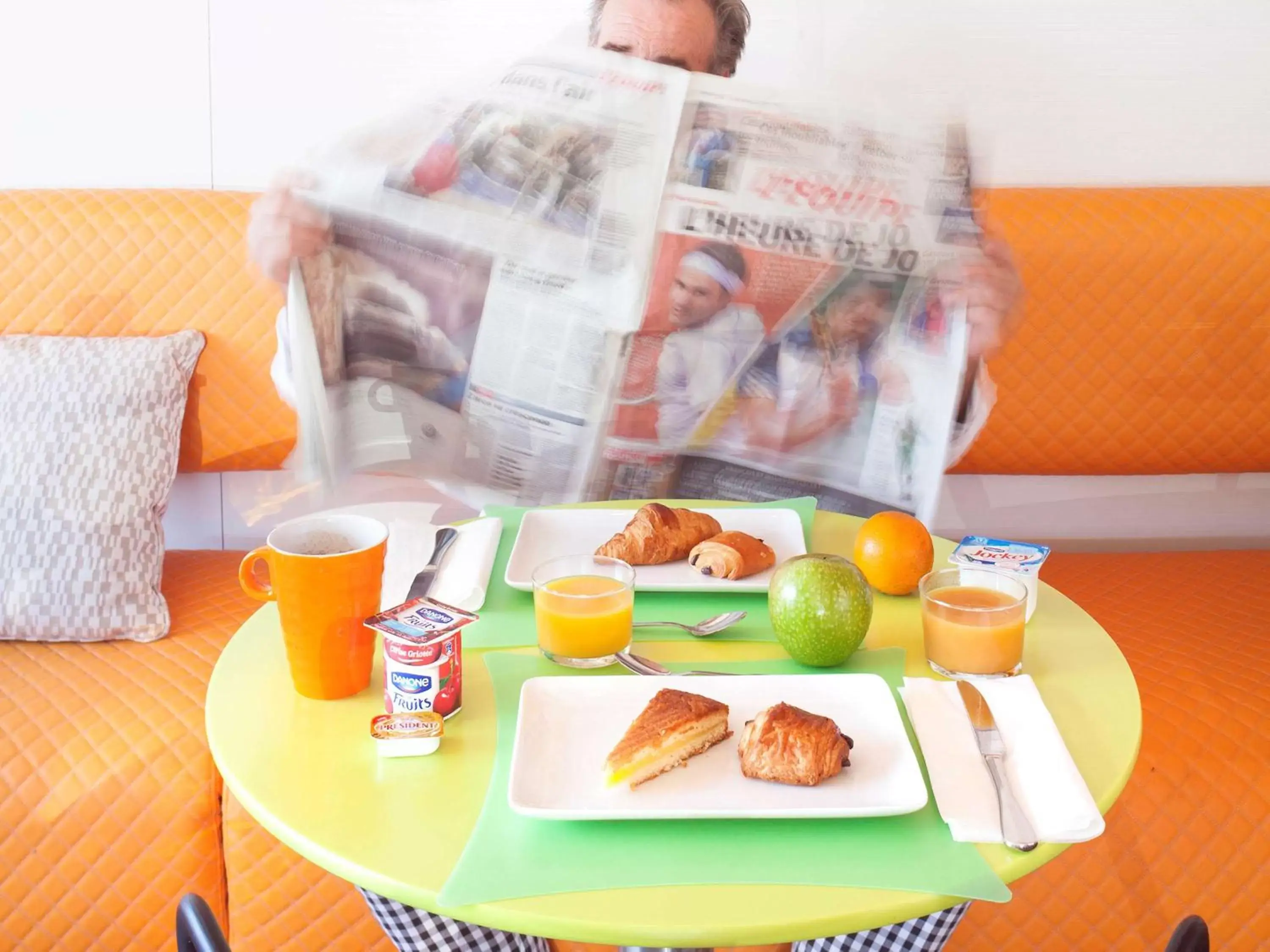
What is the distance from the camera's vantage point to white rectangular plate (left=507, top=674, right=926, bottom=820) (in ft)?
2.23

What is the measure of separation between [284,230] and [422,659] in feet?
2.80

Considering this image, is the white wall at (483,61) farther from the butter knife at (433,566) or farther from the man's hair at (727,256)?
the butter knife at (433,566)

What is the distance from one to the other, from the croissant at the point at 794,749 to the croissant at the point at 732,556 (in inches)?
11.5

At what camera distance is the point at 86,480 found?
1.45 metres

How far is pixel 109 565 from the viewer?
4.66ft

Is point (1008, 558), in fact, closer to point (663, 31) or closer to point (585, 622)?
point (585, 622)

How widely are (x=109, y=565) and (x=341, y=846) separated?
2.96ft

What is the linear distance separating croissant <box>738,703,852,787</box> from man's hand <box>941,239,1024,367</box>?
0.88m

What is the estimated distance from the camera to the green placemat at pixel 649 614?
36.9 inches

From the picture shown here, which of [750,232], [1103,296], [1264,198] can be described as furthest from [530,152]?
→ [1264,198]

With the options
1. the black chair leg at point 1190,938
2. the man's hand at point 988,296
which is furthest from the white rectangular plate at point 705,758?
the man's hand at point 988,296

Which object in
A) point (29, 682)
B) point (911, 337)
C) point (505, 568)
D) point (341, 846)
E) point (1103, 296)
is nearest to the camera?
point (341, 846)

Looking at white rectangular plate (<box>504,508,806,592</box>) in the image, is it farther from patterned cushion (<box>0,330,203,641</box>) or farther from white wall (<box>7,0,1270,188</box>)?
white wall (<box>7,0,1270,188</box>)

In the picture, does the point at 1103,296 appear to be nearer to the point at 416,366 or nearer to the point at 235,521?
the point at 416,366
